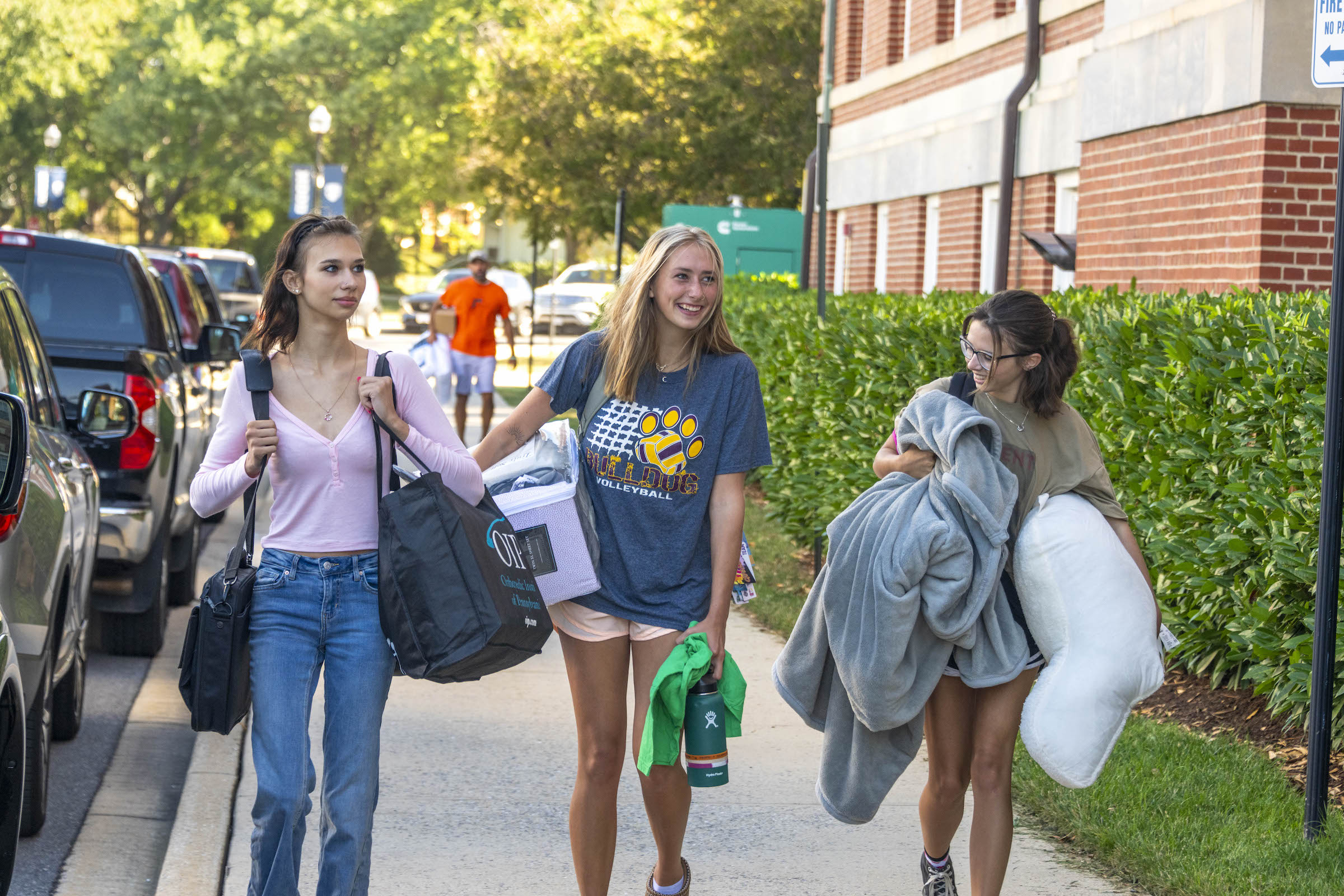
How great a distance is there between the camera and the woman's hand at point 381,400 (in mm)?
3664

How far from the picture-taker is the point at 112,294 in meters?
8.68

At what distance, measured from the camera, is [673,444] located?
13.1 ft

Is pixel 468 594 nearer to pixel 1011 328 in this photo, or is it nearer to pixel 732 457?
pixel 732 457

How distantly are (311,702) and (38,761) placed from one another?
6.36 ft

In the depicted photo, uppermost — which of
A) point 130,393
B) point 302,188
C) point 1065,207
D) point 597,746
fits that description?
point 302,188

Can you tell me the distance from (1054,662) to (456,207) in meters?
61.3

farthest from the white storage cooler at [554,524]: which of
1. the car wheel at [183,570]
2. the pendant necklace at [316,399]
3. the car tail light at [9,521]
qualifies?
the car wheel at [183,570]

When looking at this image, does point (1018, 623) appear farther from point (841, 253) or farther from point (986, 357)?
point (841, 253)

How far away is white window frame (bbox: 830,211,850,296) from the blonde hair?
49.8ft

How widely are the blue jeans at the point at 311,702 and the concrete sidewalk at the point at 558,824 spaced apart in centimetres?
105

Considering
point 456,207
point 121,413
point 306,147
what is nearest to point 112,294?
point 121,413

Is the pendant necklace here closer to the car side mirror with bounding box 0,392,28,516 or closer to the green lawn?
the car side mirror with bounding box 0,392,28,516

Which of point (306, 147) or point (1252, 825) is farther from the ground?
point (306, 147)

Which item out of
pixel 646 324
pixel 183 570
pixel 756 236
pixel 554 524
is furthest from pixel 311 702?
pixel 756 236
